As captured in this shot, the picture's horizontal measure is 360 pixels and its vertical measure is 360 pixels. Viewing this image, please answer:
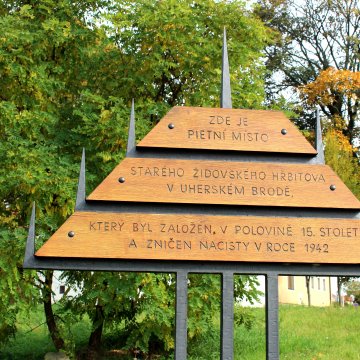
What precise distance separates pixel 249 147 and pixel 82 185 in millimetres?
1354

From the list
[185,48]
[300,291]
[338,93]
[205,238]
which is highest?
[338,93]

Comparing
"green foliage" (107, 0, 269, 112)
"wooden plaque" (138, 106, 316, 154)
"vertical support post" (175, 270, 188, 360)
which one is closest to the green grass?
"green foliage" (107, 0, 269, 112)

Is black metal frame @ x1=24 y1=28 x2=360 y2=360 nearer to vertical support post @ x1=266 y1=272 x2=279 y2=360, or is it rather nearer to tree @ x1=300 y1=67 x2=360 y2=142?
vertical support post @ x1=266 y1=272 x2=279 y2=360

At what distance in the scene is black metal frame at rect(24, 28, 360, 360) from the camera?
16.4 ft

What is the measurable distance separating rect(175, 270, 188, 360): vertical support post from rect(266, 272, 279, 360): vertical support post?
64 centimetres

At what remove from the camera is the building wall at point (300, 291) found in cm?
2883

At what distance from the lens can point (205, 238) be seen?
5.05 metres

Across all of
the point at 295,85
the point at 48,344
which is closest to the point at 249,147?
the point at 48,344

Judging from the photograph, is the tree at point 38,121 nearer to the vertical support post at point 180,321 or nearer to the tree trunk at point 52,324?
the tree trunk at point 52,324

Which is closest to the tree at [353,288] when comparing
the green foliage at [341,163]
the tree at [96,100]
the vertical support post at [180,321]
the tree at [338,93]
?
the tree at [338,93]

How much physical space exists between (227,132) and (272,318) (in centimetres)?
150

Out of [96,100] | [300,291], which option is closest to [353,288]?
[300,291]

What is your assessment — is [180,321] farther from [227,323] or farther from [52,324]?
[52,324]

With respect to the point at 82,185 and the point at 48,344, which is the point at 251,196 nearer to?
the point at 82,185
